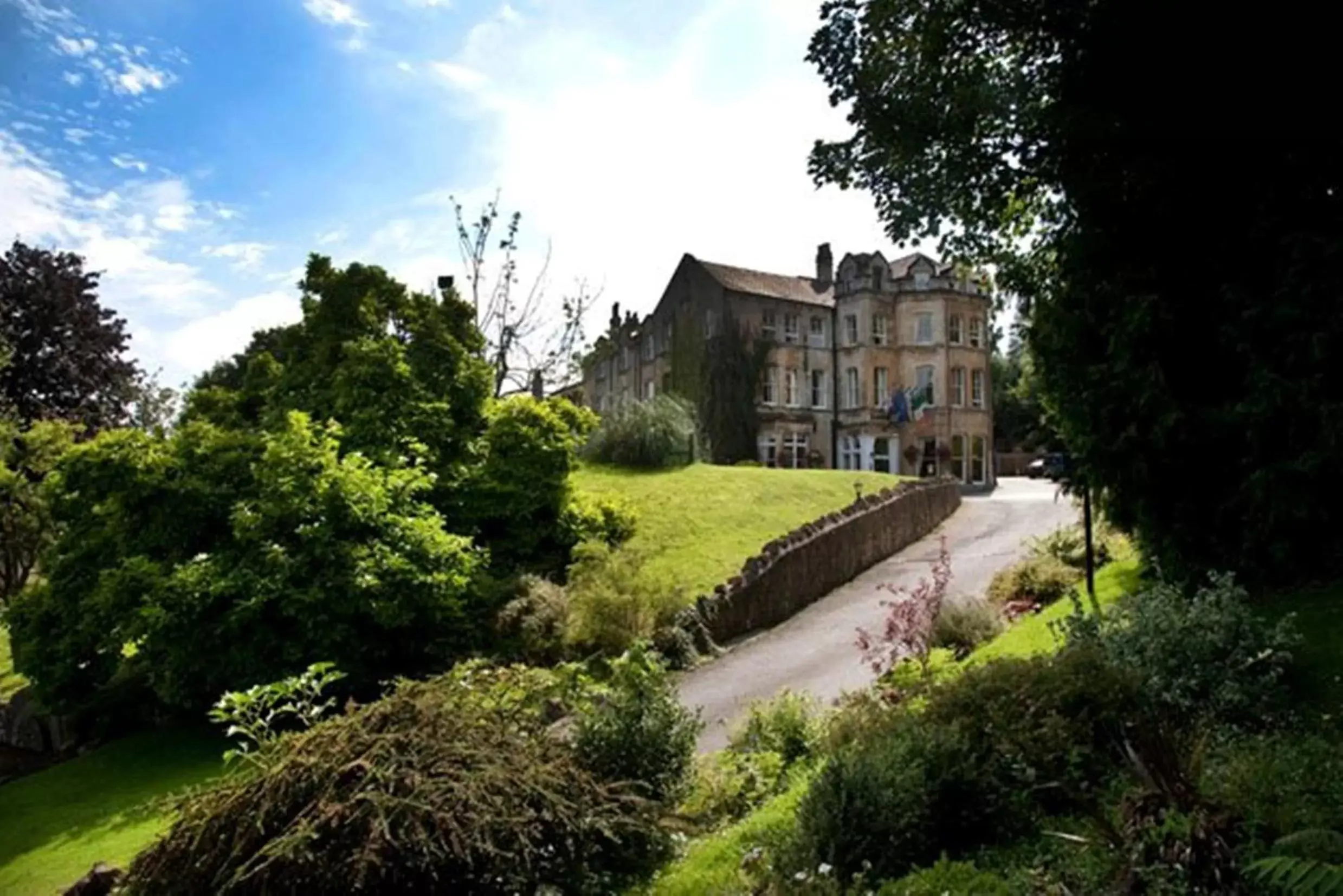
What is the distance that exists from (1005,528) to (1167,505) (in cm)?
1288

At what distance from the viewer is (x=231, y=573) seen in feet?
32.9

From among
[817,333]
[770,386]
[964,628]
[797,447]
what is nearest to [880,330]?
[817,333]

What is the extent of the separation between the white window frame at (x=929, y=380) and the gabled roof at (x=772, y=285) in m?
5.21

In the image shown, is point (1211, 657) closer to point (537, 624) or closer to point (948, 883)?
point (948, 883)

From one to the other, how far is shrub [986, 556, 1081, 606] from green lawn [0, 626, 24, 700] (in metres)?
15.4

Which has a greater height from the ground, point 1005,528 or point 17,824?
point 1005,528

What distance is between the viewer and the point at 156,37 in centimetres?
944

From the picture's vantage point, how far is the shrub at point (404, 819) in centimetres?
451

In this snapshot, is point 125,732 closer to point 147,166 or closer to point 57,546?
point 57,546

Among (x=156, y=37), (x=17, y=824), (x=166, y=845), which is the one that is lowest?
(x=17, y=824)

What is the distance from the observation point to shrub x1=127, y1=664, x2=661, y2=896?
4.51 metres

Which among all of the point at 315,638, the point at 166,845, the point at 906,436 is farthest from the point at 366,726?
the point at 906,436

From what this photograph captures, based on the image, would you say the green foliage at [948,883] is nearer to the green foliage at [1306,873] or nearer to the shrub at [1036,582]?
the green foliage at [1306,873]

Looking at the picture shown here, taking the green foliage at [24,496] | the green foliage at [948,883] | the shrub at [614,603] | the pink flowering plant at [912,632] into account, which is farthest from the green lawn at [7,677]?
the green foliage at [948,883]
